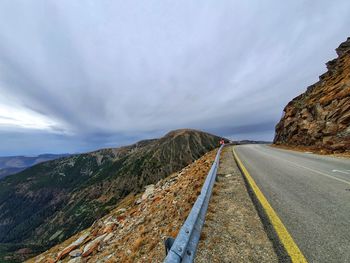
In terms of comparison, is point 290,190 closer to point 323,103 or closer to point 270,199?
point 270,199

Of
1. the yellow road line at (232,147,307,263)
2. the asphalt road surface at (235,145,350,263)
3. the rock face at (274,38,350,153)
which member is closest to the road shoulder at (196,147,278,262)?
the yellow road line at (232,147,307,263)

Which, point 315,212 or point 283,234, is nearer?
point 283,234

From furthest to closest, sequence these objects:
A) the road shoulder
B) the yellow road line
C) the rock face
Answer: the rock face, the road shoulder, the yellow road line

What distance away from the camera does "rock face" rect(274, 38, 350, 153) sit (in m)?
21.0

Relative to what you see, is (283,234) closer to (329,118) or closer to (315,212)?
(315,212)

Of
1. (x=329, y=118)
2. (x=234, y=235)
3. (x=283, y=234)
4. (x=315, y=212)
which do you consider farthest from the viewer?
(x=329, y=118)

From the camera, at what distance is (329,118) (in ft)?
77.6

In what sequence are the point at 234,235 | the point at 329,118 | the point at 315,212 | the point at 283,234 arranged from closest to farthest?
the point at 283,234 < the point at 234,235 < the point at 315,212 < the point at 329,118

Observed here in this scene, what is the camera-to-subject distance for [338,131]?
842 inches

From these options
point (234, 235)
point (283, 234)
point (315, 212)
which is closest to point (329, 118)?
point (315, 212)

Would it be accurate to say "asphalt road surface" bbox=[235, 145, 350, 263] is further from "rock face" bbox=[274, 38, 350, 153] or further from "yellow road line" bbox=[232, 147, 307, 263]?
"rock face" bbox=[274, 38, 350, 153]

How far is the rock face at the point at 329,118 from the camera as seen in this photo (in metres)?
21.0

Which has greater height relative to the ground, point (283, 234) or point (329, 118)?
point (329, 118)

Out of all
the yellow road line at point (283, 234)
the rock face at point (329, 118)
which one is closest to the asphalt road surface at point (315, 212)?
the yellow road line at point (283, 234)
